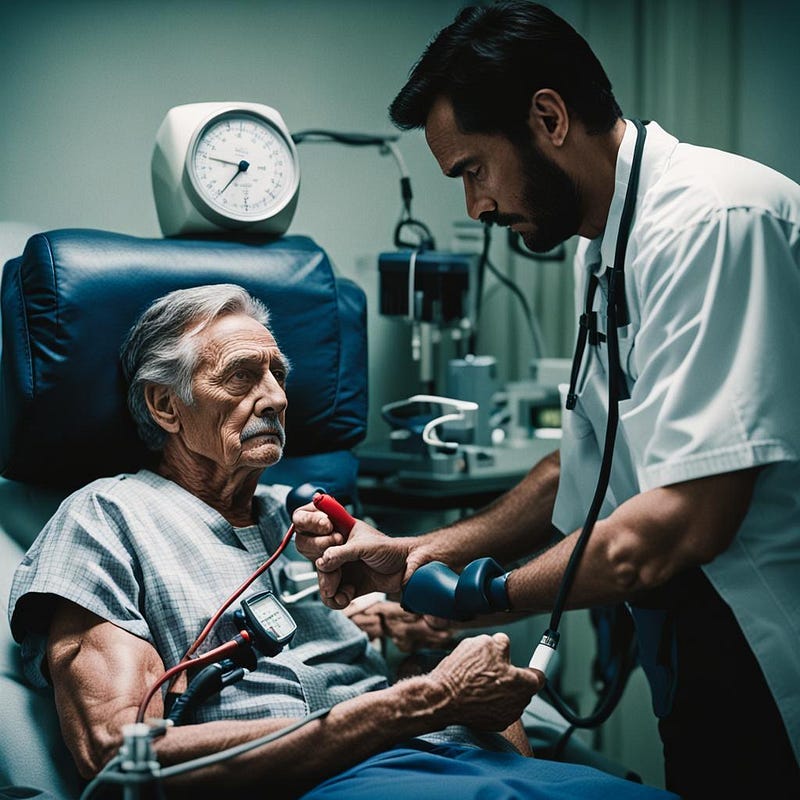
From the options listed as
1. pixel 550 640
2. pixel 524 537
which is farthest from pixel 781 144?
pixel 550 640

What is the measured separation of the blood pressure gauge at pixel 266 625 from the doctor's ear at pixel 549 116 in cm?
82

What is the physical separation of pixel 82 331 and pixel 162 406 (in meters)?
0.18

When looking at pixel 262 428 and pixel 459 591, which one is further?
pixel 262 428

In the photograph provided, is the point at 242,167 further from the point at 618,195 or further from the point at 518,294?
the point at 518,294

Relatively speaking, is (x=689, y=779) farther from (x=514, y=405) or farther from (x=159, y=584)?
(x=514, y=405)

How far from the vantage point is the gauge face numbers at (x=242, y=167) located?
78.2 inches

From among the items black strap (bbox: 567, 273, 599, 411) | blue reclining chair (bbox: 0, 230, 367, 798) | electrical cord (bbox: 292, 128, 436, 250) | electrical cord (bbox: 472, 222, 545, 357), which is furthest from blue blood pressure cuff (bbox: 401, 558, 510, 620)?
electrical cord (bbox: 472, 222, 545, 357)

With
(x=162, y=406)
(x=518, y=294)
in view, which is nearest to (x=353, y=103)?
(x=518, y=294)

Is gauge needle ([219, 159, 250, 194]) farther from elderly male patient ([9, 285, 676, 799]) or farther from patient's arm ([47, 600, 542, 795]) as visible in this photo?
patient's arm ([47, 600, 542, 795])

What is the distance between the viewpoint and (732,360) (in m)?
1.30

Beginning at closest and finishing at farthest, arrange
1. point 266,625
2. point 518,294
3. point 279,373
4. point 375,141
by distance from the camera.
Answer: point 266,625, point 279,373, point 375,141, point 518,294

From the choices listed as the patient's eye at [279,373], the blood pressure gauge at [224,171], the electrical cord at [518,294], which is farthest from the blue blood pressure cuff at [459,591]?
the electrical cord at [518,294]

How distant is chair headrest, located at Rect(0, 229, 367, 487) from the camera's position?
5.55ft

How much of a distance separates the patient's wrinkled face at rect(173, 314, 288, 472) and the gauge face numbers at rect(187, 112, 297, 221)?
0.40 m
